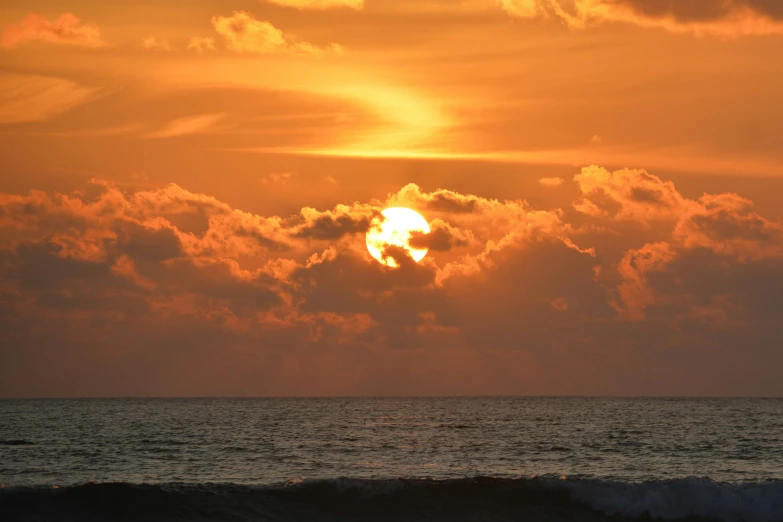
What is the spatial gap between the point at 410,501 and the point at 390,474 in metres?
11.2

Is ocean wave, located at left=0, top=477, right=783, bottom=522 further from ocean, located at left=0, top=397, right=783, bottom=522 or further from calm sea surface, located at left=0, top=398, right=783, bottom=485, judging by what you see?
calm sea surface, located at left=0, top=398, right=783, bottom=485

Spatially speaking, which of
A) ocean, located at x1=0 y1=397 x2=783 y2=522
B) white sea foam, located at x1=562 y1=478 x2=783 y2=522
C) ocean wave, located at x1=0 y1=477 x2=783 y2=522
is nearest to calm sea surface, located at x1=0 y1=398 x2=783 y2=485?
ocean, located at x1=0 y1=397 x2=783 y2=522

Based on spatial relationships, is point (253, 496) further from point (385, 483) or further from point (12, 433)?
point (12, 433)

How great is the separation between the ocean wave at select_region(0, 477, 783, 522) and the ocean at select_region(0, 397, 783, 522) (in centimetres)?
7

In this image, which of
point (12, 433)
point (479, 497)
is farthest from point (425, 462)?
point (12, 433)

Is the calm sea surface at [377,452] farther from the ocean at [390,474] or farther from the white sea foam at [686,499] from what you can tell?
the white sea foam at [686,499]

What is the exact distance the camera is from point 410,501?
42688 millimetres

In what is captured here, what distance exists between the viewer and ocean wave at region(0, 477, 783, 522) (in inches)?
1578

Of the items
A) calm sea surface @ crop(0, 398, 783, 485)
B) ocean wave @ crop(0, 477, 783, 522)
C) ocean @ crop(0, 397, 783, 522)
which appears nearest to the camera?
ocean wave @ crop(0, 477, 783, 522)

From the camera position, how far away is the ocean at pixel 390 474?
41.2m

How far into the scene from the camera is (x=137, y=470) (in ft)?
185

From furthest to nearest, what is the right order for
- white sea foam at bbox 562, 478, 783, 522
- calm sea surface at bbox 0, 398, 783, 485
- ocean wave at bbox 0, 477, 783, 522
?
1. calm sea surface at bbox 0, 398, 783, 485
2. white sea foam at bbox 562, 478, 783, 522
3. ocean wave at bbox 0, 477, 783, 522

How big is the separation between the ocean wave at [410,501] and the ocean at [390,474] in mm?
70

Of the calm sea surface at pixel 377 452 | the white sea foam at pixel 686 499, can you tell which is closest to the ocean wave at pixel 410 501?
the white sea foam at pixel 686 499
